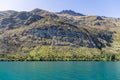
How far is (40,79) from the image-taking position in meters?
133

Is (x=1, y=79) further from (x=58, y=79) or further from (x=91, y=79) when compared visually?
(x=91, y=79)

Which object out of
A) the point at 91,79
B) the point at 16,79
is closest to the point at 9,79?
the point at 16,79

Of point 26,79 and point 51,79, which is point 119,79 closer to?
point 51,79

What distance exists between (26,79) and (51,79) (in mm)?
12906

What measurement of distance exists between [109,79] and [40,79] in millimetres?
35941

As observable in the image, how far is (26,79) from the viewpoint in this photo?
13288 cm

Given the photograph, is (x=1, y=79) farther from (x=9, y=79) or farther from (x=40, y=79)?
(x=40, y=79)

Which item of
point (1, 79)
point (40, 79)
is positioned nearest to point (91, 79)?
point (40, 79)

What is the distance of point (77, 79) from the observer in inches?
5177

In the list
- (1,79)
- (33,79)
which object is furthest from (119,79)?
(1,79)

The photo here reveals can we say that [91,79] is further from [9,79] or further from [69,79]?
[9,79]

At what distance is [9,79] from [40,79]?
16054 millimetres

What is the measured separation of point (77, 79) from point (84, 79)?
356 centimetres

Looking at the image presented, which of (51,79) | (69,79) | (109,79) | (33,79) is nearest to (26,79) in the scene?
(33,79)
